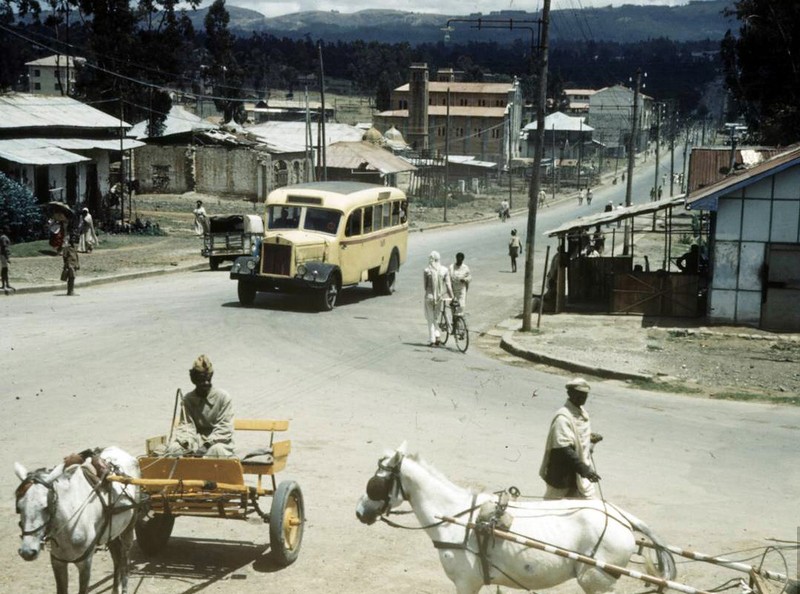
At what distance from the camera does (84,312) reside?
74.8 feet

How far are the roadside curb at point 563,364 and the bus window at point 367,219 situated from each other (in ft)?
19.8

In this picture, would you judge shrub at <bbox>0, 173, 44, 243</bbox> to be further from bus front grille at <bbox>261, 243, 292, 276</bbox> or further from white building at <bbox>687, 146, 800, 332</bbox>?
white building at <bbox>687, 146, 800, 332</bbox>

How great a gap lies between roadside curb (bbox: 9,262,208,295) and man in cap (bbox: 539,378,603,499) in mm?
20873

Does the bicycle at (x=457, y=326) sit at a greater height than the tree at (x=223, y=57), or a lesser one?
lesser

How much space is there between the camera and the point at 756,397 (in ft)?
57.0

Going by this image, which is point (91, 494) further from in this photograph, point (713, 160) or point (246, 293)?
point (713, 160)

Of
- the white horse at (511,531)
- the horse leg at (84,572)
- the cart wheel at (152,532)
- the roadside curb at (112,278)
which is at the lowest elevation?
the roadside curb at (112,278)

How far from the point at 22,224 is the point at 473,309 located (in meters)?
17.9

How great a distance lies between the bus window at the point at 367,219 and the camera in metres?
26.0

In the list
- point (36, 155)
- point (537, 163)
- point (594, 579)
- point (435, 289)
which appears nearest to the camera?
point (594, 579)

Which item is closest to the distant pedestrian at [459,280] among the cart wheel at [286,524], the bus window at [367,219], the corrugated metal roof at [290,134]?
the bus window at [367,219]

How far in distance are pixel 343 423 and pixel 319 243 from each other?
10455 mm

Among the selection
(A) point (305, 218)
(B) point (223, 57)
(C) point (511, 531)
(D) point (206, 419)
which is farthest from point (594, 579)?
(B) point (223, 57)

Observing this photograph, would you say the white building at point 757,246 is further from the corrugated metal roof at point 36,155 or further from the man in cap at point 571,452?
the corrugated metal roof at point 36,155
